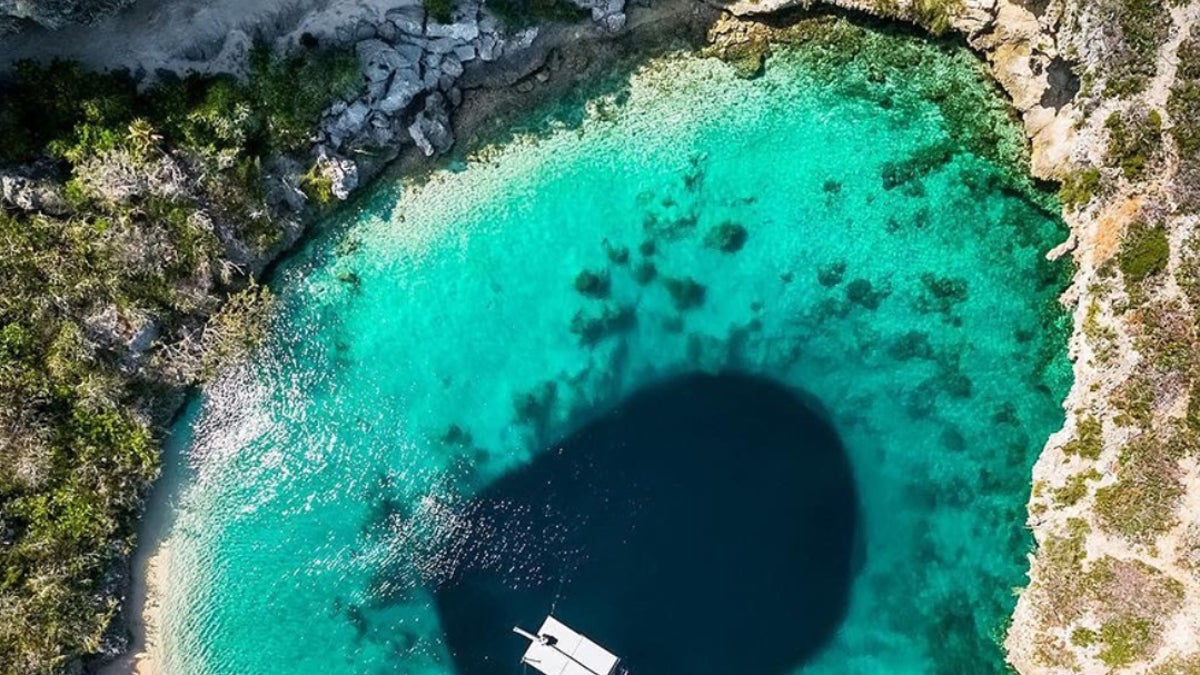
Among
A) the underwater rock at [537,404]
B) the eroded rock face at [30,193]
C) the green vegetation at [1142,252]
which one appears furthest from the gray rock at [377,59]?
the green vegetation at [1142,252]

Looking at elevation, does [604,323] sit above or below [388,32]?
below

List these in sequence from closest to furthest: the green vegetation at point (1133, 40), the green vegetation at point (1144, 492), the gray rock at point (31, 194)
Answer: the gray rock at point (31, 194) → the green vegetation at point (1133, 40) → the green vegetation at point (1144, 492)

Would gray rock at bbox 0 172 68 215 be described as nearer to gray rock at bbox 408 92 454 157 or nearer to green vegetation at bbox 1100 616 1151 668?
gray rock at bbox 408 92 454 157

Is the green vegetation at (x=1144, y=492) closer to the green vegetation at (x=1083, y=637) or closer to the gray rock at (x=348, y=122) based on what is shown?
the green vegetation at (x=1083, y=637)

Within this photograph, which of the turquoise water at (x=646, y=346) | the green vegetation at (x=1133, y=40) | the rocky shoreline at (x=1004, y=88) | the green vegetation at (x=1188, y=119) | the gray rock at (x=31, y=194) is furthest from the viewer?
the turquoise water at (x=646, y=346)

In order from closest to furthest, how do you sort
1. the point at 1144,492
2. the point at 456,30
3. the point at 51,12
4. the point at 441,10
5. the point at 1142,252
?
the point at 51,12, the point at 1144,492, the point at 1142,252, the point at 441,10, the point at 456,30

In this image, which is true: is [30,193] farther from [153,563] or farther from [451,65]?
[451,65]

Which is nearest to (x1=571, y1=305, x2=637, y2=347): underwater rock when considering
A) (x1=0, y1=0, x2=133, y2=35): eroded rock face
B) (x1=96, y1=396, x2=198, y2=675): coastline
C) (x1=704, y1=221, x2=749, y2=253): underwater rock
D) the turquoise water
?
the turquoise water

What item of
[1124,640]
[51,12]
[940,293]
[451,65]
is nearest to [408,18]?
[451,65]
